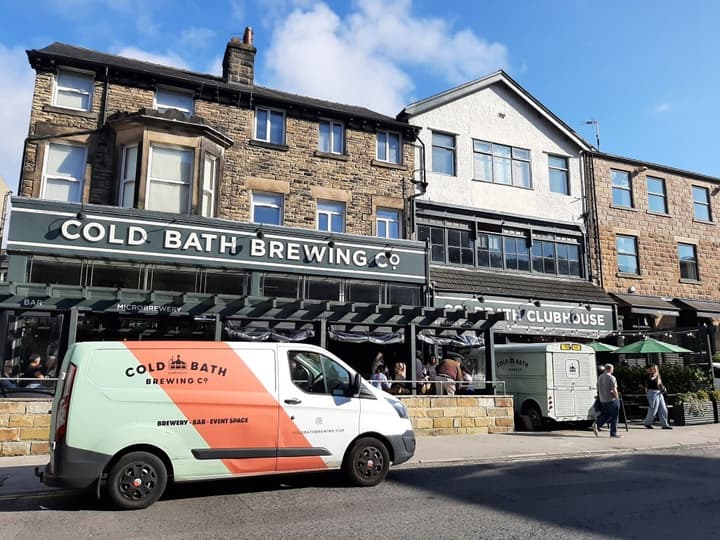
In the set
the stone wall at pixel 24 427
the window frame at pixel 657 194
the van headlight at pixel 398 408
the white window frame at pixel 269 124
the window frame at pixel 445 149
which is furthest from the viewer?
the window frame at pixel 657 194

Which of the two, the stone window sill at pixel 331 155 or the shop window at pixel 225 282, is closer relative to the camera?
the shop window at pixel 225 282

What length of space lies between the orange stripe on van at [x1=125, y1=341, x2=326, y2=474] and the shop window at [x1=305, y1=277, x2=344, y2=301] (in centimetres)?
846

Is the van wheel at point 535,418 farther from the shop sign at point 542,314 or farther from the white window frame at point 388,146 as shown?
the white window frame at point 388,146

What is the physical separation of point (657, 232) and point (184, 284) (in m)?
18.9

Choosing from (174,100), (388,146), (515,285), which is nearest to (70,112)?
(174,100)

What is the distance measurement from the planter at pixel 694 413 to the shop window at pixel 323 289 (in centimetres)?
955

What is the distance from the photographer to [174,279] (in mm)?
14422

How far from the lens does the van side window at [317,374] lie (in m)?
7.57

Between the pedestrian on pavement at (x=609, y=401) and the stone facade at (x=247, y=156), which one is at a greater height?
the stone facade at (x=247, y=156)

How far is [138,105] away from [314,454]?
1242 centimetres

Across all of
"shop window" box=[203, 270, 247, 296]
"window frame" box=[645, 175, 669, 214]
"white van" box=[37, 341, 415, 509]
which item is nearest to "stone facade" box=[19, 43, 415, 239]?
"shop window" box=[203, 270, 247, 296]

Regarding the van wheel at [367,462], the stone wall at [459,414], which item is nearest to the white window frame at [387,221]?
the stone wall at [459,414]

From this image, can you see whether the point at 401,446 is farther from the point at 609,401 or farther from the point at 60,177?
the point at 60,177

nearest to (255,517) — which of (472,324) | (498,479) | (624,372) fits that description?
(498,479)
